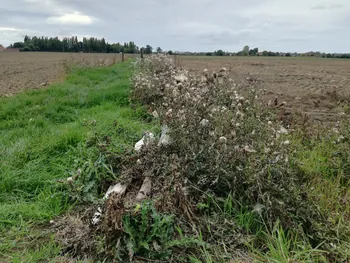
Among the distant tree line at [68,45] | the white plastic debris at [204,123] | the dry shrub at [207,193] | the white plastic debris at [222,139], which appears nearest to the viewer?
the dry shrub at [207,193]

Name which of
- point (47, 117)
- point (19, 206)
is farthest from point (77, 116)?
point (19, 206)

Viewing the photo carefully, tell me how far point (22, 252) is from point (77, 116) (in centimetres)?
410

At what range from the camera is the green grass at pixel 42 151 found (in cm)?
251

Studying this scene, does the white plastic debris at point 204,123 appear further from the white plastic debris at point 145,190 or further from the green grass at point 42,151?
the green grass at point 42,151

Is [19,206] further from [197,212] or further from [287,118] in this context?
[287,118]

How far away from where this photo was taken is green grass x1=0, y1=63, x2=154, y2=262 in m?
2.51

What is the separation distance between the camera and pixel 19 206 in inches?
111

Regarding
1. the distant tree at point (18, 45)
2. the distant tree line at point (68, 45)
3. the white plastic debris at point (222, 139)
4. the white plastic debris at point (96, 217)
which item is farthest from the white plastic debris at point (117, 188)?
the distant tree at point (18, 45)

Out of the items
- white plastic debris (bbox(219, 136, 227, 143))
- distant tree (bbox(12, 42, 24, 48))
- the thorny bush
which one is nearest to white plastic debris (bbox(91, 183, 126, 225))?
the thorny bush

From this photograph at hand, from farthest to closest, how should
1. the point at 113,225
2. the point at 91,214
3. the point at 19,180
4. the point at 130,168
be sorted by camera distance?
the point at 19,180 → the point at 130,168 → the point at 91,214 → the point at 113,225

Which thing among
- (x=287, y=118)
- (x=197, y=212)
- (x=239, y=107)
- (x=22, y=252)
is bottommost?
(x=22, y=252)

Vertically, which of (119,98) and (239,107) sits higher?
(239,107)

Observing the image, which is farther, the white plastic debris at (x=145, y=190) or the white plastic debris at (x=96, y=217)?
the white plastic debris at (x=145, y=190)

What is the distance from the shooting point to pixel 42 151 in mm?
3943
